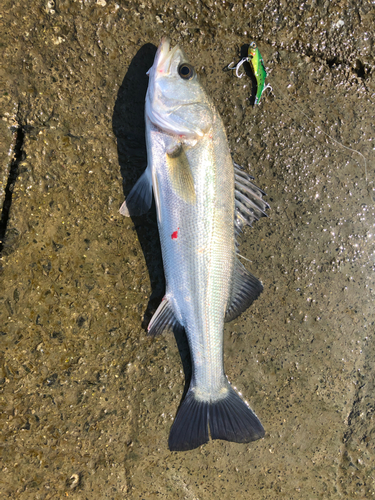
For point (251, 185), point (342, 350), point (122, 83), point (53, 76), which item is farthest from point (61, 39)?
point (342, 350)

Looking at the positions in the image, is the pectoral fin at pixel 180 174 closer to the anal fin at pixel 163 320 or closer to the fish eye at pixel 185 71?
the fish eye at pixel 185 71

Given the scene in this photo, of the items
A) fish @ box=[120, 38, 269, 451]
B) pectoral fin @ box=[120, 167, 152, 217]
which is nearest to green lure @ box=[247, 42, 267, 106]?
fish @ box=[120, 38, 269, 451]

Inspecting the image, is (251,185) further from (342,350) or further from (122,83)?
(342,350)

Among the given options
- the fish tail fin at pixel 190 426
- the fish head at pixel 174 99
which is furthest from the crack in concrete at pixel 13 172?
the fish tail fin at pixel 190 426

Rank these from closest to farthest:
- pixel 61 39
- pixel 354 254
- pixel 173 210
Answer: pixel 173 210, pixel 61 39, pixel 354 254

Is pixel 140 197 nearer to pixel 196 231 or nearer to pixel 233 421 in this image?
pixel 196 231

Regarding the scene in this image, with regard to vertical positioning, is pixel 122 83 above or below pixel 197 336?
above

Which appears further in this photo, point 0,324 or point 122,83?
point 122,83

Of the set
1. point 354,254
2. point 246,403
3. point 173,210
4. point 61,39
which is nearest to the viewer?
point 173,210
